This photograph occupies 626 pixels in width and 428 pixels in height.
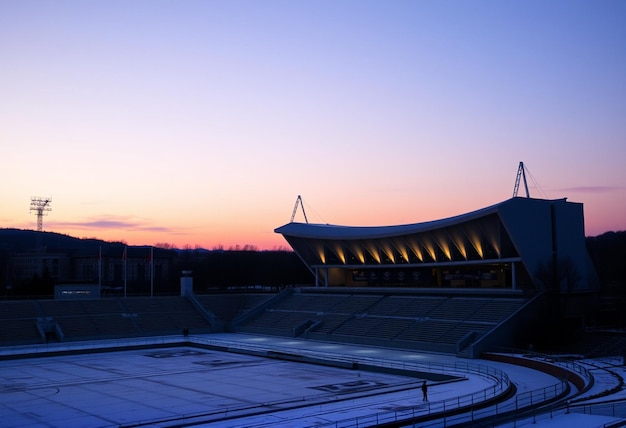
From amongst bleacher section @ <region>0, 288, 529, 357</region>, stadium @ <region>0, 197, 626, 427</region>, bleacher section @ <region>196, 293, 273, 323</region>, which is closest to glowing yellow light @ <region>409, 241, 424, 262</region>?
stadium @ <region>0, 197, 626, 427</region>

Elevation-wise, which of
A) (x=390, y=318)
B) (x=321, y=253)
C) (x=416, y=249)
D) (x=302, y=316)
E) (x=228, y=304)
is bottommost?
(x=302, y=316)

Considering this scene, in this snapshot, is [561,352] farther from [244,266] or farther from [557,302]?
[244,266]

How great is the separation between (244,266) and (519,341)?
98671 millimetres

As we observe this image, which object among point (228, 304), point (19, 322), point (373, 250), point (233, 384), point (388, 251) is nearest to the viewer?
point (233, 384)

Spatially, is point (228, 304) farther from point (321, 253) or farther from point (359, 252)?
point (359, 252)

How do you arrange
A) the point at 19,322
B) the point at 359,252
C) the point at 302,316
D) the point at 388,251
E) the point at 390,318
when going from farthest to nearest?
1. the point at 359,252
2. the point at 388,251
3. the point at 302,316
4. the point at 19,322
5. the point at 390,318

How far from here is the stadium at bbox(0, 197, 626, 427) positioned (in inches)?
1084

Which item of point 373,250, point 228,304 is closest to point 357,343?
point 373,250

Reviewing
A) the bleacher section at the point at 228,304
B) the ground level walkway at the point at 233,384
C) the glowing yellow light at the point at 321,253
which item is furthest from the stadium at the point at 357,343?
the glowing yellow light at the point at 321,253

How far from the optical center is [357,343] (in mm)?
53125

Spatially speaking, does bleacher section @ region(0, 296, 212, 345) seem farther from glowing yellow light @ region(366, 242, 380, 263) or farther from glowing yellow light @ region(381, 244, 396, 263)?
glowing yellow light @ region(381, 244, 396, 263)

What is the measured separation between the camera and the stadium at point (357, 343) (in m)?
27.5

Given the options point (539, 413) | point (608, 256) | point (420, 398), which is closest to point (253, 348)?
point (420, 398)

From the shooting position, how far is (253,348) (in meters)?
50.2
